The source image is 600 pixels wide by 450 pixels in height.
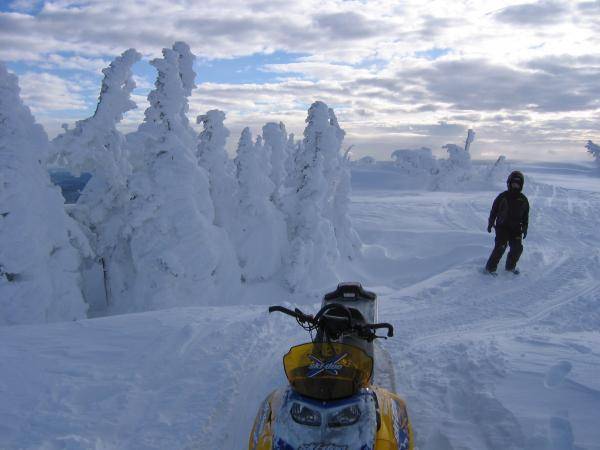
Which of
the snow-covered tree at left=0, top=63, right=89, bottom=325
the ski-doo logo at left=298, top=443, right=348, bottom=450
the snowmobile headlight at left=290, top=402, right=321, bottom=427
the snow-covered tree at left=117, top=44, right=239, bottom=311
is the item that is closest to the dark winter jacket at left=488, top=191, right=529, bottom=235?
the snowmobile headlight at left=290, top=402, right=321, bottom=427

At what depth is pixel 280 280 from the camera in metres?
23.4

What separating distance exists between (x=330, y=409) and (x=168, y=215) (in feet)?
53.8

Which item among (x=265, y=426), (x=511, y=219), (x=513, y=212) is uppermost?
(x=513, y=212)

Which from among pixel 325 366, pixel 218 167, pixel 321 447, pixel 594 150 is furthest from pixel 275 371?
pixel 594 150

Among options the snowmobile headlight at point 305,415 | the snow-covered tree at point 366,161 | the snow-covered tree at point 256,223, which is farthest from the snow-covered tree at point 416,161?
the snowmobile headlight at point 305,415

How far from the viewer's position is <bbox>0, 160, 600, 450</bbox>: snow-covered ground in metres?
4.59

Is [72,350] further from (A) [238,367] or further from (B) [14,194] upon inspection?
(B) [14,194]

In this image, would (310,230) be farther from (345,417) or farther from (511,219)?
(345,417)

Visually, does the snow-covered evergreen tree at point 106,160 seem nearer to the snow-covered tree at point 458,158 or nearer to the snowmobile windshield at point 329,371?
the snowmobile windshield at point 329,371

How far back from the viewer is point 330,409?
3561 millimetres

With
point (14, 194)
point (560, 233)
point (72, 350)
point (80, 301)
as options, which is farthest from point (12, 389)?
point (560, 233)

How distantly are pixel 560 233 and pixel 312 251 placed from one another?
11.3m

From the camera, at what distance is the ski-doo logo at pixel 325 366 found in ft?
12.2

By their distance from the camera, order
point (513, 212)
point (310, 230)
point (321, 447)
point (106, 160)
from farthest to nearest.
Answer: point (310, 230) → point (106, 160) → point (513, 212) → point (321, 447)
